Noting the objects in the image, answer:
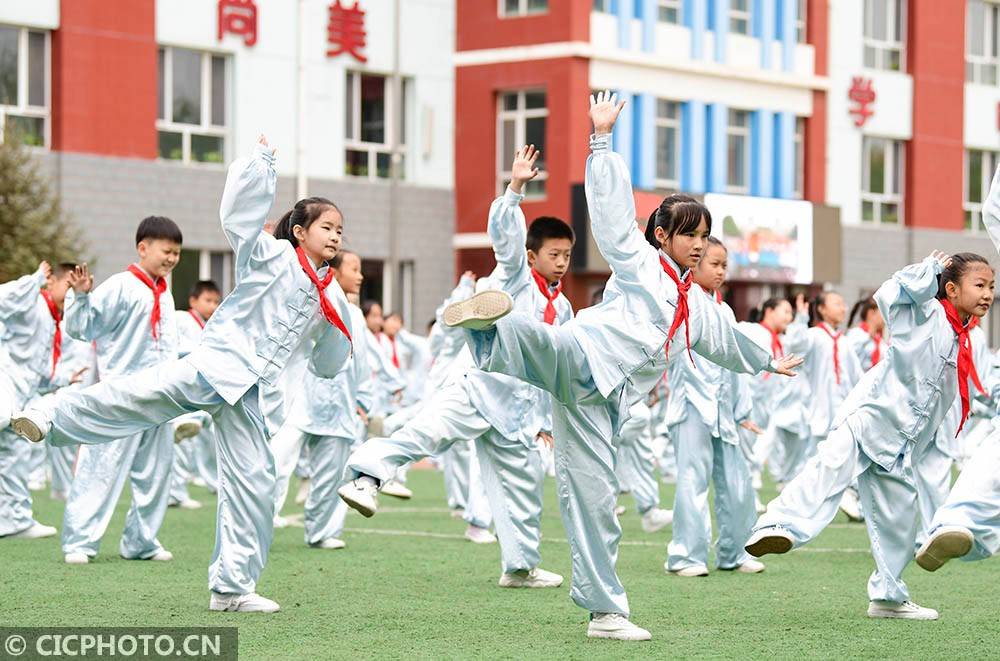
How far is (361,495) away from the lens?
297 inches

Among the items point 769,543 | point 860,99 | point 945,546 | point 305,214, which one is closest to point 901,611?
point 769,543

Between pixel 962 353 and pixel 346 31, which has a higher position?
pixel 346 31

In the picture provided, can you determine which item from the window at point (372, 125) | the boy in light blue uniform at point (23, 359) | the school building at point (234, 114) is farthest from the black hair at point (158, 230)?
the window at point (372, 125)

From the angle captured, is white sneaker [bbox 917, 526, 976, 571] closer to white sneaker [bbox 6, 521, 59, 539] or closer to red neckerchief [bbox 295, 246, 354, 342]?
red neckerchief [bbox 295, 246, 354, 342]

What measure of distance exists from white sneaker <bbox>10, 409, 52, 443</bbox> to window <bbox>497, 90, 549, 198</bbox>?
2233 centimetres

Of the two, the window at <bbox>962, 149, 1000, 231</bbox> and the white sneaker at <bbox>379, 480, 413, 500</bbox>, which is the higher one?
the window at <bbox>962, 149, 1000, 231</bbox>

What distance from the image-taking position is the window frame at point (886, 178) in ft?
116

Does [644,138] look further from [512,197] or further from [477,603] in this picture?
[477,603]

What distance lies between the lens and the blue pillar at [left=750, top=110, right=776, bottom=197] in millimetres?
32750

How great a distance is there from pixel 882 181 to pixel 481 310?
99.4 ft

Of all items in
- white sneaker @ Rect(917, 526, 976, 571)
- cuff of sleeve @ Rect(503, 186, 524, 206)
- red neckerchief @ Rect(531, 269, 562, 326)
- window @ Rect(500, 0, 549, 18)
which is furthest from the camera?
window @ Rect(500, 0, 549, 18)

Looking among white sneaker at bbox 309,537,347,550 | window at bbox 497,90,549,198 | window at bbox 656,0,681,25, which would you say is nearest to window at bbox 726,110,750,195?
window at bbox 656,0,681,25

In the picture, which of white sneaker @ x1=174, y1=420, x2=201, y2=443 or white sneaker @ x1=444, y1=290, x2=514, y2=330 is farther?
white sneaker @ x1=174, y1=420, x2=201, y2=443

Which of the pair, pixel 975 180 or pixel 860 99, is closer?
pixel 860 99
